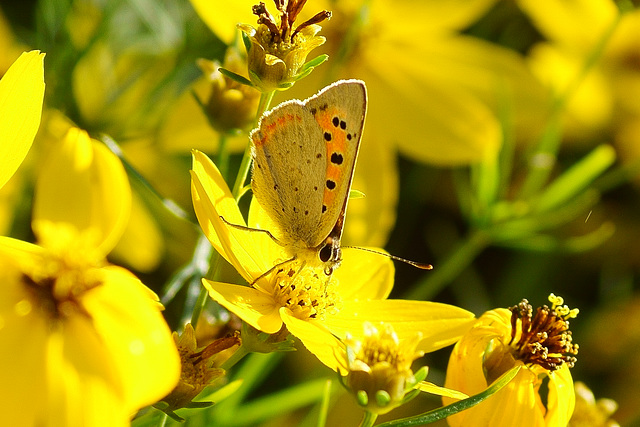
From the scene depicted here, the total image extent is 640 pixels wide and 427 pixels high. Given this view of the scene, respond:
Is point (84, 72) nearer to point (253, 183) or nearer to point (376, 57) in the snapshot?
point (376, 57)

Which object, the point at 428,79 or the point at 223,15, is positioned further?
the point at 428,79

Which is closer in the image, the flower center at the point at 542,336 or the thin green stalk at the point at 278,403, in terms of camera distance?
the flower center at the point at 542,336

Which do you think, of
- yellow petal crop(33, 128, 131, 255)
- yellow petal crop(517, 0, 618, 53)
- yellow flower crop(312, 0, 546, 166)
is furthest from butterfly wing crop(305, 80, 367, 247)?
yellow petal crop(517, 0, 618, 53)

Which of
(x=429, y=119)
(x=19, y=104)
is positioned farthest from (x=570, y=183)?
(x=19, y=104)

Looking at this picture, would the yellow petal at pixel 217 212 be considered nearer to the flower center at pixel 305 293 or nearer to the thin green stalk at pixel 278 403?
the flower center at pixel 305 293

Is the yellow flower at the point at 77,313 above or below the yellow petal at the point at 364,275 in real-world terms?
above

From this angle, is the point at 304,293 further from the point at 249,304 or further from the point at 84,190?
the point at 84,190

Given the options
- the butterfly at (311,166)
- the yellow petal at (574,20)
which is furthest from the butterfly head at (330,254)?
the yellow petal at (574,20)
